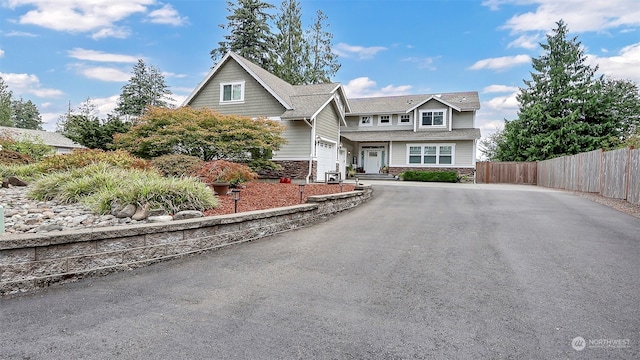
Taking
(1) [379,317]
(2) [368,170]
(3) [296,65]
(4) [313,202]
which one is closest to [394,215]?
(4) [313,202]

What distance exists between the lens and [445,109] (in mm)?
25672

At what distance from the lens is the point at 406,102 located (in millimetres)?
28484

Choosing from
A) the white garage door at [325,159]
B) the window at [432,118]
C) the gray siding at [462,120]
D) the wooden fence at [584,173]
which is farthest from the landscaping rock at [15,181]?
the gray siding at [462,120]

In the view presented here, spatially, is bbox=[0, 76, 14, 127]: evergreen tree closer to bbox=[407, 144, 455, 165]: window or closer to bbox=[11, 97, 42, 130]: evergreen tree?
bbox=[11, 97, 42, 130]: evergreen tree

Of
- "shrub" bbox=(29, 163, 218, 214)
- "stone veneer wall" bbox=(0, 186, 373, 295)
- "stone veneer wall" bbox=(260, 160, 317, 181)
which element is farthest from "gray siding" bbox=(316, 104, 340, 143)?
"stone veneer wall" bbox=(0, 186, 373, 295)

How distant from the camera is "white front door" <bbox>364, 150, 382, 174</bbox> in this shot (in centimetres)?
2733

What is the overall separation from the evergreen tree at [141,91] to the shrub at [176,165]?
33543mm

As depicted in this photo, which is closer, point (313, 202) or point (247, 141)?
point (313, 202)

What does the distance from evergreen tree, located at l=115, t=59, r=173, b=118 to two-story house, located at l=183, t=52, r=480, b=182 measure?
82.9 ft

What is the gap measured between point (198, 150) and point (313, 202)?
23.0 ft

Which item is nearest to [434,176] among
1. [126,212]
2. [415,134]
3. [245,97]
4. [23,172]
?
[415,134]

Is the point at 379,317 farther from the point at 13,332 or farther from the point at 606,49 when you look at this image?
the point at 606,49

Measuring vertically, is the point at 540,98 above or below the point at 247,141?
above

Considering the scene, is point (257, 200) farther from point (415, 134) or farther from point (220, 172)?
point (415, 134)
